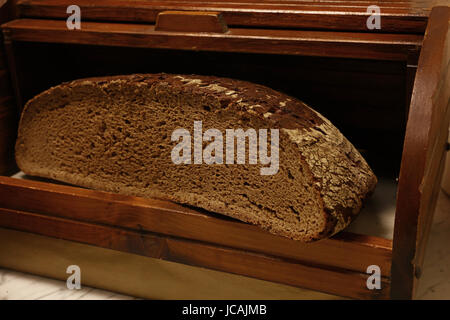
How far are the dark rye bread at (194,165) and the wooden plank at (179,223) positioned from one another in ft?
0.12

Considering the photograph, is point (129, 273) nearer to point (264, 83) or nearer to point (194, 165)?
point (194, 165)

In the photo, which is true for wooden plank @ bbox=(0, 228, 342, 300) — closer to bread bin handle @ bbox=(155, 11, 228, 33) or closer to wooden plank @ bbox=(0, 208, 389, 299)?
wooden plank @ bbox=(0, 208, 389, 299)

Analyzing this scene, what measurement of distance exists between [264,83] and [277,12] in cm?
29

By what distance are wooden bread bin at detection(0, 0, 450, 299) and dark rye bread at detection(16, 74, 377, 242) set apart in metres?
0.06

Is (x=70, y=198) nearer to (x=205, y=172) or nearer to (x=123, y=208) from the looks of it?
(x=123, y=208)

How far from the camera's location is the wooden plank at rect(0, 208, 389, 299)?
1.14 m

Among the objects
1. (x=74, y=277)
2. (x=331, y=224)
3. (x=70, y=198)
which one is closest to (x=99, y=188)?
(x=70, y=198)

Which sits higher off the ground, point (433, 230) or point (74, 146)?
point (74, 146)

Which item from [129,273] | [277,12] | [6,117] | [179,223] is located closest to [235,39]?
[277,12]

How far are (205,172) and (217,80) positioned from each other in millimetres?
219

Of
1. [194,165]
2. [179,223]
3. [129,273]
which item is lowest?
[129,273]

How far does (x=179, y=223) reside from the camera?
1.25 meters

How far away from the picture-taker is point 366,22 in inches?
47.1

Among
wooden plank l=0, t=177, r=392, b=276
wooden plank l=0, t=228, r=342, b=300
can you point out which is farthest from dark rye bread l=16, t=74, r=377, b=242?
wooden plank l=0, t=228, r=342, b=300
